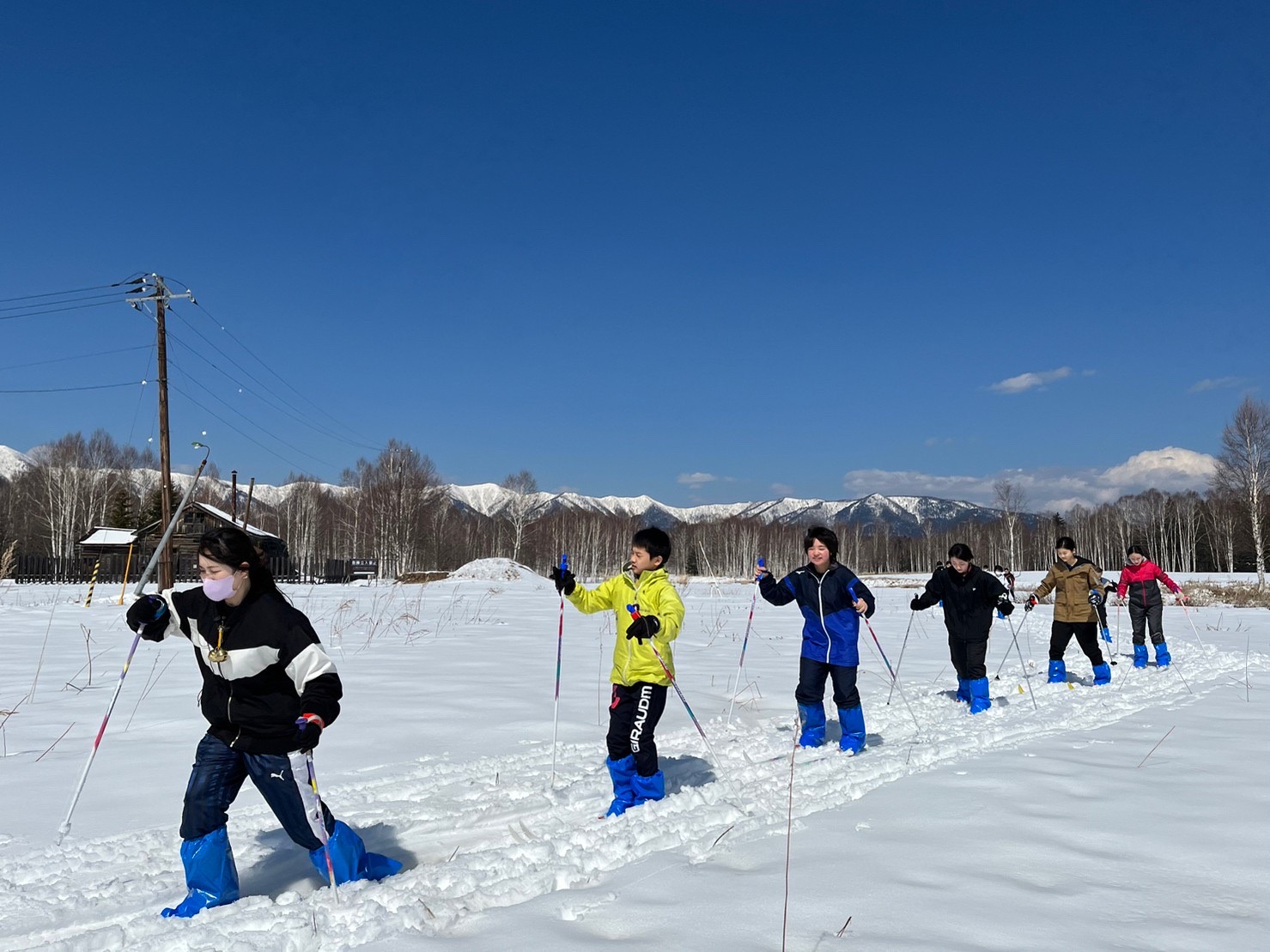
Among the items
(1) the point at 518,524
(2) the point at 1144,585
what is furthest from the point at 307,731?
(1) the point at 518,524

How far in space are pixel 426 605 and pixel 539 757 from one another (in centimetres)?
1486

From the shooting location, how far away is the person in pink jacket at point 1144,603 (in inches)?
490

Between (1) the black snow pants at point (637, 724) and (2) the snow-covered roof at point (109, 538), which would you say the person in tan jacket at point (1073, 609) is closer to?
(1) the black snow pants at point (637, 724)

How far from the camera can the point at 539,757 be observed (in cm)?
595

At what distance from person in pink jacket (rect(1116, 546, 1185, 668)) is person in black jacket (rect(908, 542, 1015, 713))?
4.89 metres

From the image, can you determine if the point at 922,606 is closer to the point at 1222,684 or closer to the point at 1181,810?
the point at 1222,684

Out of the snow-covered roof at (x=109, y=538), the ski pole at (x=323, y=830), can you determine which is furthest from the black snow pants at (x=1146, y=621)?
the snow-covered roof at (x=109, y=538)

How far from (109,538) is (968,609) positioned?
48.1m

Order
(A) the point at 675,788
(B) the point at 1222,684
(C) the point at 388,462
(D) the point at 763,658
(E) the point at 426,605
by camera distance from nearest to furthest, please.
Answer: (A) the point at 675,788, (B) the point at 1222,684, (D) the point at 763,658, (E) the point at 426,605, (C) the point at 388,462

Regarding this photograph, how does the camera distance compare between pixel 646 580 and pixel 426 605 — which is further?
pixel 426 605

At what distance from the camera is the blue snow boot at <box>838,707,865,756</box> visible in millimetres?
6211

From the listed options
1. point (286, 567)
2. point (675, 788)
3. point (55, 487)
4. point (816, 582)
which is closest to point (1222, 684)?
point (816, 582)

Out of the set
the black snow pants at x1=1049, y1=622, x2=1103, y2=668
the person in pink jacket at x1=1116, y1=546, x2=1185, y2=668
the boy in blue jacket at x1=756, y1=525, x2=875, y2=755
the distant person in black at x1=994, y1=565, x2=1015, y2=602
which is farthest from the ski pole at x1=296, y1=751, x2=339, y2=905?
the person in pink jacket at x1=1116, y1=546, x2=1185, y2=668

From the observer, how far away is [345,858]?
3.54m
